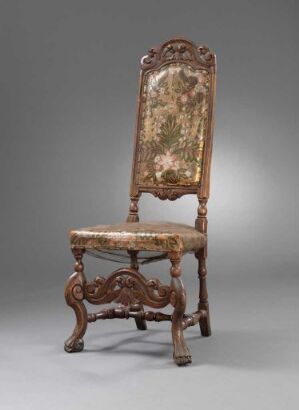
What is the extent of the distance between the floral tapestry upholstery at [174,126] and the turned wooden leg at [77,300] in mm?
672

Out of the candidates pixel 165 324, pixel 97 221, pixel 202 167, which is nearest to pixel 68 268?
pixel 97 221

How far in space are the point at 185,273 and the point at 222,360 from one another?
219cm

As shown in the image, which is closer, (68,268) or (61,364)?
(61,364)

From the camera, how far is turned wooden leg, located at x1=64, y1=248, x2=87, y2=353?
11.5ft

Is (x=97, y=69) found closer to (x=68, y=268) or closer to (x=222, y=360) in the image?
(x=68, y=268)

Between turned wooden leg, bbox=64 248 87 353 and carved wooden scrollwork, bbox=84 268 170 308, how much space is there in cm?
4

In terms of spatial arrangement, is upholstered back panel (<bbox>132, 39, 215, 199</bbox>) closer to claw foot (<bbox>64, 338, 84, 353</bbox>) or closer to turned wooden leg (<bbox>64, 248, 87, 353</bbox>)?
turned wooden leg (<bbox>64, 248, 87, 353</bbox>)

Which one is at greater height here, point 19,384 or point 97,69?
point 97,69

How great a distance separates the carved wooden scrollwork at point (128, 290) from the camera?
3.43 meters

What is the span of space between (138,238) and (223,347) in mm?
635

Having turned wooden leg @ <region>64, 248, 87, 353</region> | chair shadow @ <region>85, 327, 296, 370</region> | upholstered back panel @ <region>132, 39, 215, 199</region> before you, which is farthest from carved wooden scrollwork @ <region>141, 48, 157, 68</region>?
chair shadow @ <region>85, 327, 296, 370</region>

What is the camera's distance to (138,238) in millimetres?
3385

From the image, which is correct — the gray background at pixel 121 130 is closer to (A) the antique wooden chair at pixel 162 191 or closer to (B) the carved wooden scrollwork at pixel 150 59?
(A) the antique wooden chair at pixel 162 191

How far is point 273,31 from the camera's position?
20.9 ft
